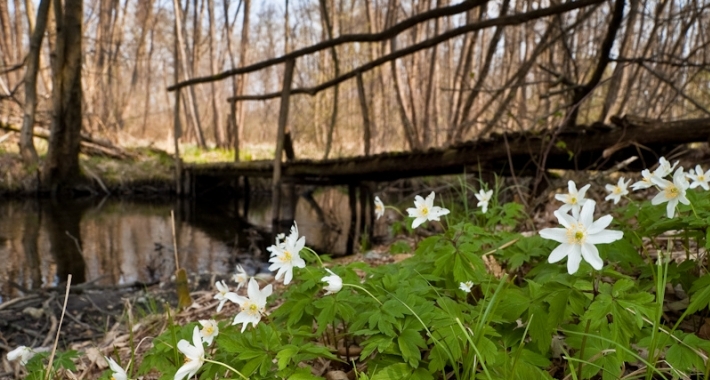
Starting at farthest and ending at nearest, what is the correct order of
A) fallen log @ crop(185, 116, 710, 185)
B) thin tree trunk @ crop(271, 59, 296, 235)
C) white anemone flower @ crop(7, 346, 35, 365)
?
thin tree trunk @ crop(271, 59, 296, 235) → fallen log @ crop(185, 116, 710, 185) → white anemone flower @ crop(7, 346, 35, 365)

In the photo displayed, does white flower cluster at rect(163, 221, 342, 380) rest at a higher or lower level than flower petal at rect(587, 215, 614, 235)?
lower

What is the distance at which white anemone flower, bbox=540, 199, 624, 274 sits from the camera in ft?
2.85

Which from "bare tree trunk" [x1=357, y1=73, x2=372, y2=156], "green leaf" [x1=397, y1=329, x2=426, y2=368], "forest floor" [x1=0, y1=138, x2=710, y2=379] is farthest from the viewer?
"bare tree trunk" [x1=357, y1=73, x2=372, y2=156]

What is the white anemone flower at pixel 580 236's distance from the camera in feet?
2.85

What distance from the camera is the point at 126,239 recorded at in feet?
22.1

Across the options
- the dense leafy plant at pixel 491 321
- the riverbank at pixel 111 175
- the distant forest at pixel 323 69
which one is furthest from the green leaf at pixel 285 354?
the riverbank at pixel 111 175

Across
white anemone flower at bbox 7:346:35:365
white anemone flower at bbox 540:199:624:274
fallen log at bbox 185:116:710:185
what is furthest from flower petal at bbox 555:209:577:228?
fallen log at bbox 185:116:710:185

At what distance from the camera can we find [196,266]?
17.4 ft

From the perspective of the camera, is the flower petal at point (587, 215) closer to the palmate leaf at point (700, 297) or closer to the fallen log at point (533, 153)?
the palmate leaf at point (700, 297)

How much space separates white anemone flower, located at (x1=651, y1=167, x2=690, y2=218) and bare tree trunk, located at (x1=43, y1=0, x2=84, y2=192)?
11550mm

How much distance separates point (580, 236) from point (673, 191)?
0.46m

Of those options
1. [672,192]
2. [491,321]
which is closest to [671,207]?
[672,192]

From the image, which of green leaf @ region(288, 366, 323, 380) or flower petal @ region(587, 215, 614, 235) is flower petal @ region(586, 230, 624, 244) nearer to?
flower petal @ region(587, 215, 614, 235)

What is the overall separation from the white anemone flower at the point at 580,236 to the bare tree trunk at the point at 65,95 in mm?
11554
